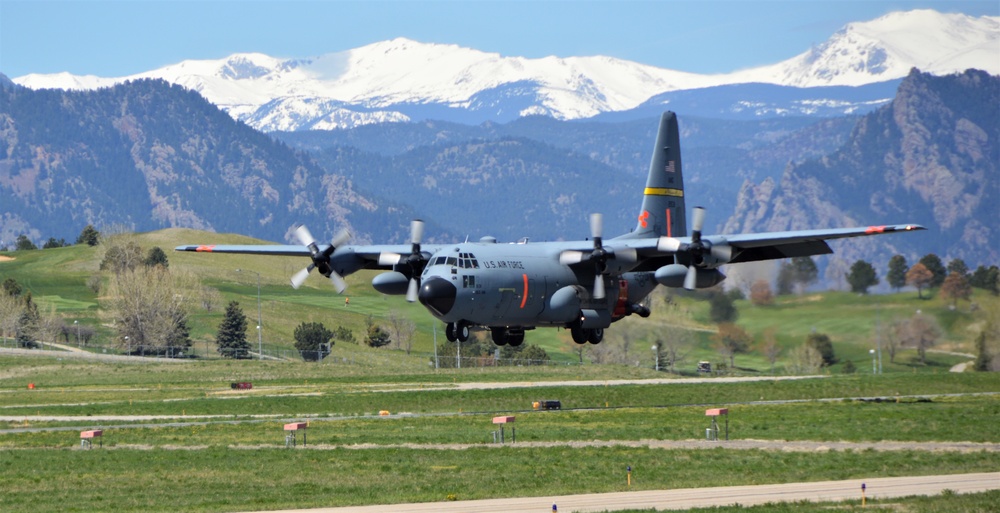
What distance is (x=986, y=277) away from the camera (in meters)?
104

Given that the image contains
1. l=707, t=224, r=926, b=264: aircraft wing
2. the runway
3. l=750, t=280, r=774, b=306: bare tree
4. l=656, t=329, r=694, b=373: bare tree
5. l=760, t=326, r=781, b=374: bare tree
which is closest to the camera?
the runway

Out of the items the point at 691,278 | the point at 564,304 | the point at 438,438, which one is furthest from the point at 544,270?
the point at 438,438

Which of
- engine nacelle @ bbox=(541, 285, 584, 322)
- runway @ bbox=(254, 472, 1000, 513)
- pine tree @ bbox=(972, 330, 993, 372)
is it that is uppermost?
engine nacelle @ bbox=(541, 285, 584, 322)

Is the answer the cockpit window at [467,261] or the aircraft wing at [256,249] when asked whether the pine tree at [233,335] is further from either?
the cockpit window at [467,261]

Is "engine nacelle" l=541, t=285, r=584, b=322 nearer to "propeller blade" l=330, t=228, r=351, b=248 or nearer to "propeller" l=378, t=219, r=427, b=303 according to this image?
"propeller" l=378, t=219, r=427, b=303

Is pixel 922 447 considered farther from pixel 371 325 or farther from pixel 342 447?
pixel 371 325

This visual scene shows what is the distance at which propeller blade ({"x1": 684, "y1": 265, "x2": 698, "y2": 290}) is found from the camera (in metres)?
61.8

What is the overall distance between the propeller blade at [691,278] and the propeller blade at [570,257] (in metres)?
5.69

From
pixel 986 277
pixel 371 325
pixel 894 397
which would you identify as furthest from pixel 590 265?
pixel 371 325

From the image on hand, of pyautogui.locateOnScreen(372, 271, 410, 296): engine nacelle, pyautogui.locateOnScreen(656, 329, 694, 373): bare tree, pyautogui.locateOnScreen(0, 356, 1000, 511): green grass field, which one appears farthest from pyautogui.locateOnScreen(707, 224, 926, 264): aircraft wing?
pyautogui.locateOnScreen(656, 329, 694, 373): bare tree

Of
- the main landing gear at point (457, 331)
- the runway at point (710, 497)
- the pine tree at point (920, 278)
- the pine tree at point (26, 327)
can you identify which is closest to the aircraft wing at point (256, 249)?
the main landing gear at point (457, 331)

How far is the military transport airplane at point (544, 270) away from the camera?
61.2 m

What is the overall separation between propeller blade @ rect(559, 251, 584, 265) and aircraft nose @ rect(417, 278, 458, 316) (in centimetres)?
790

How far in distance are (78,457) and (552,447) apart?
20.0 metres
